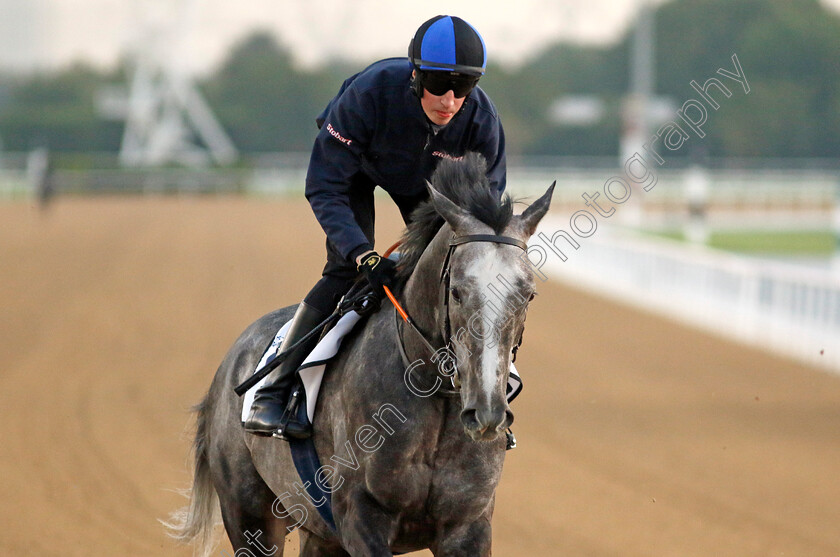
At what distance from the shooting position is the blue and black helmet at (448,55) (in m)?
3.46

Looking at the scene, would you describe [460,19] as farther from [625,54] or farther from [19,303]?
[625,54]

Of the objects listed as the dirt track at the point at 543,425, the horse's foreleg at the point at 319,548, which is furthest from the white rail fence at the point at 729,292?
the horse's foreleg at the point at 319,548

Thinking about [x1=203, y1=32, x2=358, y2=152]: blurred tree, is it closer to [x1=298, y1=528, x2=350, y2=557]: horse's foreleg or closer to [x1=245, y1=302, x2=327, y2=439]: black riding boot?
[x1=298, y1=528, x2=350, y2=557]: horse's foreleg

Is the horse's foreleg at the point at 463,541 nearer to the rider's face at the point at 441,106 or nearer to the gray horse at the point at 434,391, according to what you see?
the gray horse at the point at 434,391

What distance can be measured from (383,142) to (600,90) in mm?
63189

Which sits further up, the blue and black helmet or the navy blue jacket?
the blue and black helmet

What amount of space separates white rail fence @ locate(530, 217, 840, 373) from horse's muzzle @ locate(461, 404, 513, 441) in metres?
5.90

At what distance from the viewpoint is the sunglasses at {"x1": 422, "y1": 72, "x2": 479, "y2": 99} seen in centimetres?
349

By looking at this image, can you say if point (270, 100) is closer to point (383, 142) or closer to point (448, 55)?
point (383, 142)

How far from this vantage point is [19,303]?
49.5ft

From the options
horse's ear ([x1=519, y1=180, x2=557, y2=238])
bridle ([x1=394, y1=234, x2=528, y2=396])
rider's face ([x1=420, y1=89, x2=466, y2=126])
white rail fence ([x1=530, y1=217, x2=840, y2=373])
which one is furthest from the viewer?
white rail fence ([x1=530, y1=217, x2=840, y2=373])

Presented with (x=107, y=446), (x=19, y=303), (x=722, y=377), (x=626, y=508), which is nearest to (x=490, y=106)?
(x=626, y=508)

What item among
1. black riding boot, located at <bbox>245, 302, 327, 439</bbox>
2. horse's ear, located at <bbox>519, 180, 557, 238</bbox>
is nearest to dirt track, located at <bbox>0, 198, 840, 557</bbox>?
black riding boot, located at <bbox>245, 302, 327, 439</bbox>

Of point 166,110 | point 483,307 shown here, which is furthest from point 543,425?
point 166,110
